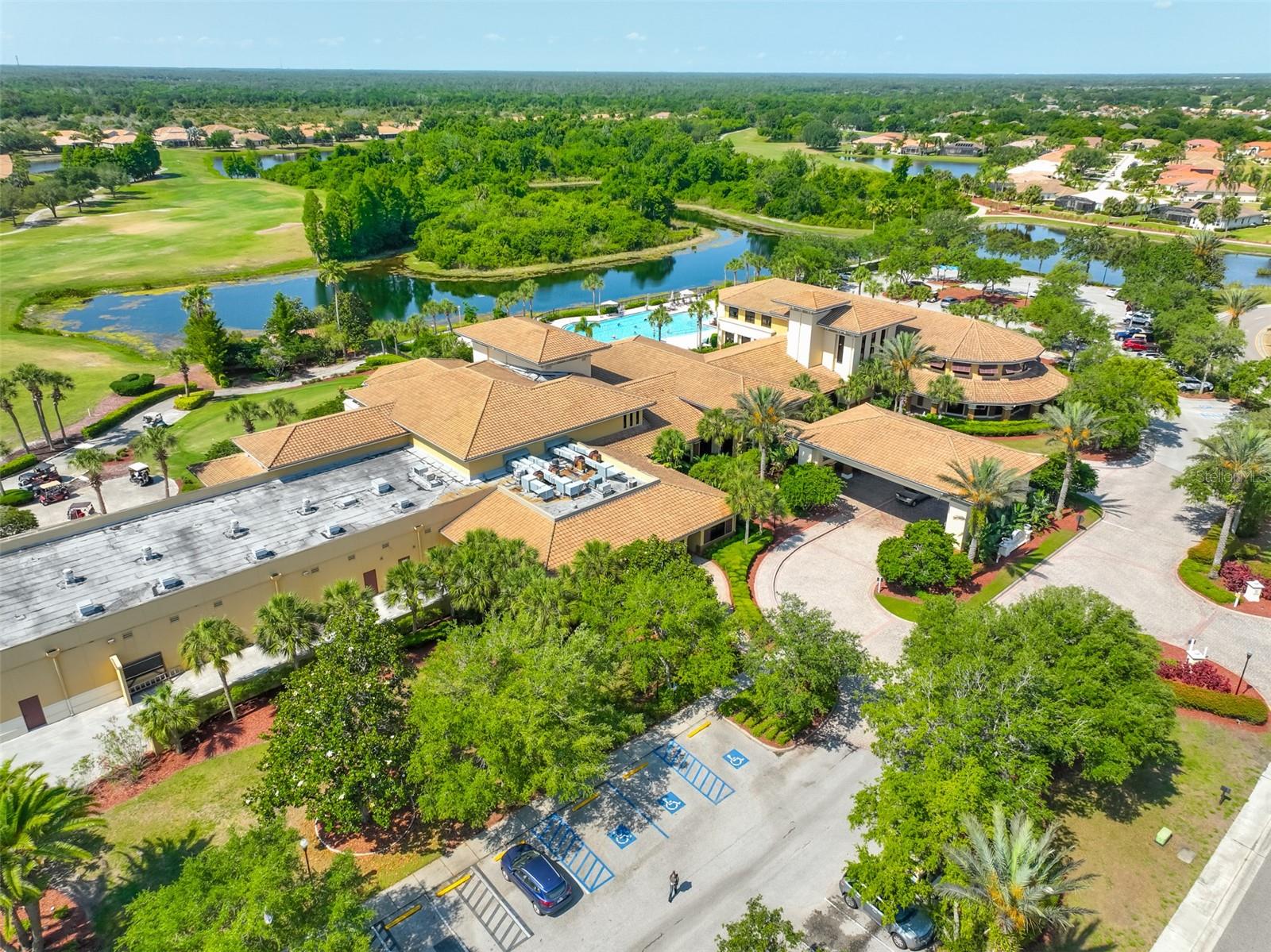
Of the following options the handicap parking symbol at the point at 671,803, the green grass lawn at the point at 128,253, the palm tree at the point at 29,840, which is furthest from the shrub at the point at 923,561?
the green grass lawn at the point at 128,253

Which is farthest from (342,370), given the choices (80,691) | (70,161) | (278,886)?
(70,161)

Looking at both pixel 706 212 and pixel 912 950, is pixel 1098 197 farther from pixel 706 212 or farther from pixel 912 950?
pixel 912 950

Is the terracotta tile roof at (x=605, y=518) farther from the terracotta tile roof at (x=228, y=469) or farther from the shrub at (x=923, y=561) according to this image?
the terracotta tile roof at (x=228, y=469)

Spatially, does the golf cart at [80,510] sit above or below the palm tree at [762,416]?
below

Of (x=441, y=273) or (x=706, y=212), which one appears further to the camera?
(x=706, y=212)

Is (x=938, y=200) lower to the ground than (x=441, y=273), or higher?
higher

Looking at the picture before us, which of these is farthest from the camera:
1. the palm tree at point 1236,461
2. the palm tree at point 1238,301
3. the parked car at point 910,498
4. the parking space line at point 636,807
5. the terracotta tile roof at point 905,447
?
the palm tree at point 1238,301
